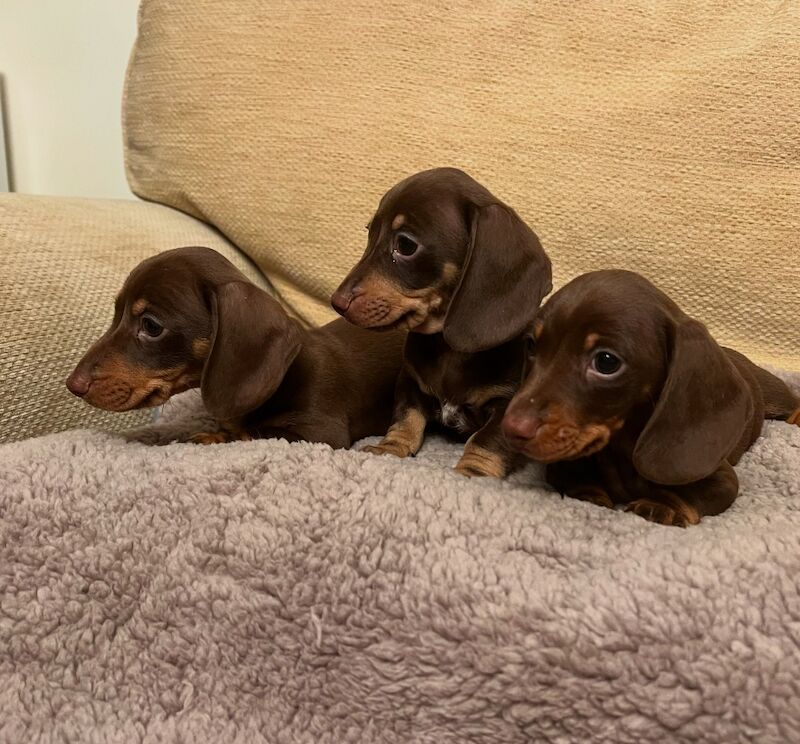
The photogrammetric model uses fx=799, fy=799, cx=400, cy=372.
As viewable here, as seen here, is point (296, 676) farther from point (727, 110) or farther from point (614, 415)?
point (727, 110)

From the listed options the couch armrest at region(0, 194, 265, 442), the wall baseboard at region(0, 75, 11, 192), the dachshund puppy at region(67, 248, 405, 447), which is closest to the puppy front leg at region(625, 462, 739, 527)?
the dachshund puppy at region(67, 248, 405, 447)

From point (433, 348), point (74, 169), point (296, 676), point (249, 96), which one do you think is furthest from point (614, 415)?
point (74, 169)

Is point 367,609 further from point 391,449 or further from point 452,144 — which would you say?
point 452,144

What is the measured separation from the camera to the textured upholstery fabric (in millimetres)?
2277

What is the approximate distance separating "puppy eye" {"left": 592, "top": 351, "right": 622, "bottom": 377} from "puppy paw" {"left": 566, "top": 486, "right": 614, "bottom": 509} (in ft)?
0.87

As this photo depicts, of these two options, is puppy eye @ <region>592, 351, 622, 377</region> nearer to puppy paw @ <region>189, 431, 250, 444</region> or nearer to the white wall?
puppy paw @ <region>189, 431, 250, 444</region>

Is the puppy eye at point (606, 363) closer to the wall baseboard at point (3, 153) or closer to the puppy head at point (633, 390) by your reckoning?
the puppy head at point (633, 390)

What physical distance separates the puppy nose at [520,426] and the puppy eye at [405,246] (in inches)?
21.0

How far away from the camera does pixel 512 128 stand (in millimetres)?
2480

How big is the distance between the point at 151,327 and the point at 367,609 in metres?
0.89

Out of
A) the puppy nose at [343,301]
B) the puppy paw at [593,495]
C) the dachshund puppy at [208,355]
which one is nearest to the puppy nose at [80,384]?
the dachshund puppy at [208,355]

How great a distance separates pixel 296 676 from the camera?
4.00 ft

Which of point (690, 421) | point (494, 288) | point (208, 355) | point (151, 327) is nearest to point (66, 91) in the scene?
point (151, 327)

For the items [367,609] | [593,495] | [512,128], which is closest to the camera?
[367,609]
